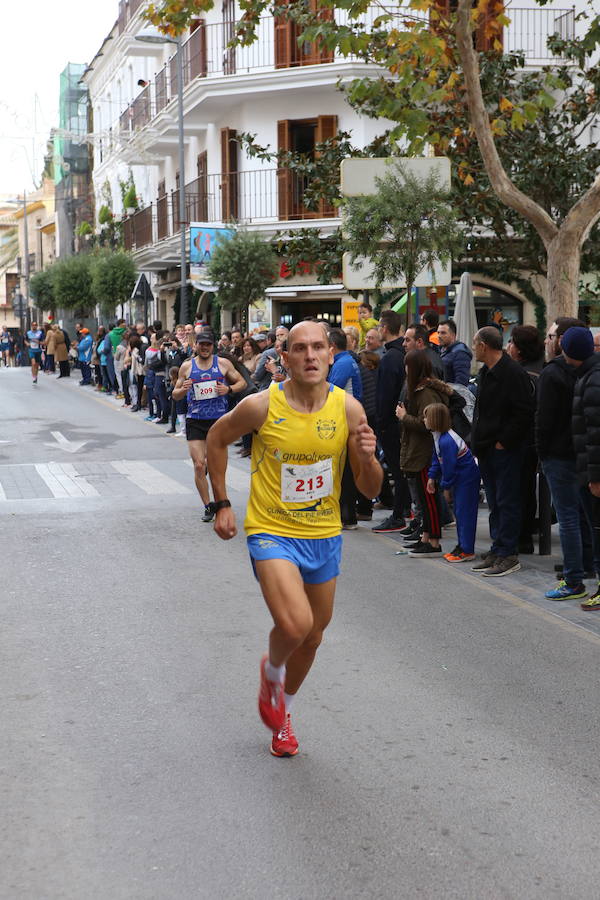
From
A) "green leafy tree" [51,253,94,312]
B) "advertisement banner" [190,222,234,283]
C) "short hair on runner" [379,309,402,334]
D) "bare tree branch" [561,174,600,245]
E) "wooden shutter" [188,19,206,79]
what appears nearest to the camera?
"short hair on runner" [379,309,402,334]

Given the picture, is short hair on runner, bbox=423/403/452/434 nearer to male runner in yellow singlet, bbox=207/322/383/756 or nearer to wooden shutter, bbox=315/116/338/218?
male runner in yellow singlet, bbox=207/322/383/756

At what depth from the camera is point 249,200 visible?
1231 inches

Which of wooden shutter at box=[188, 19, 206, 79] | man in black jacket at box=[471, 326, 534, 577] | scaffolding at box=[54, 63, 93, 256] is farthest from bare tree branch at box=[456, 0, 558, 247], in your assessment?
scaffolding at box=[54, 63, 93, 256]

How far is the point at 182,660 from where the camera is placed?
22.3 ft

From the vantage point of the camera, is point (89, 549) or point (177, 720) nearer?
point (177, 720)

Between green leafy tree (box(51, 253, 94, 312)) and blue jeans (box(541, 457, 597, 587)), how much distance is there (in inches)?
1526

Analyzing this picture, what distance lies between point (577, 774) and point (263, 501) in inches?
69.2

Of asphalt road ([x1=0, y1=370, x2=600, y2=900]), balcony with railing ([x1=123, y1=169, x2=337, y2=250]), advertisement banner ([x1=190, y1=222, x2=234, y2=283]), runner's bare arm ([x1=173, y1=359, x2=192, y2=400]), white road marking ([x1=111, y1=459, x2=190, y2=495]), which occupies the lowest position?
white road marking ([x1=111, y1=459, x2=190, y2=495])

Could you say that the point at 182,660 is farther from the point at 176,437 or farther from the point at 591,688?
the point at 176,437

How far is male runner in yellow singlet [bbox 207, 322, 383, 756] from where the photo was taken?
16.9 feet

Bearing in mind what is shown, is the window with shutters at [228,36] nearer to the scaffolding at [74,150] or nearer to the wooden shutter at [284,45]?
the wooden shutter at [284,45]

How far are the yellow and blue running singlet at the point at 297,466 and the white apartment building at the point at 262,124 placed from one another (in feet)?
69.4

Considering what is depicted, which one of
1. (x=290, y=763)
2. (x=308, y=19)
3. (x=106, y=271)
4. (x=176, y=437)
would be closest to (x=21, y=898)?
(x=290, y=763)

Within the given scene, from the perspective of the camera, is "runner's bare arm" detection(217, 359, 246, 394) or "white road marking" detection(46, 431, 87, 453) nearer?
"runner's bare arm" detection(217, 359, 246, 394)
